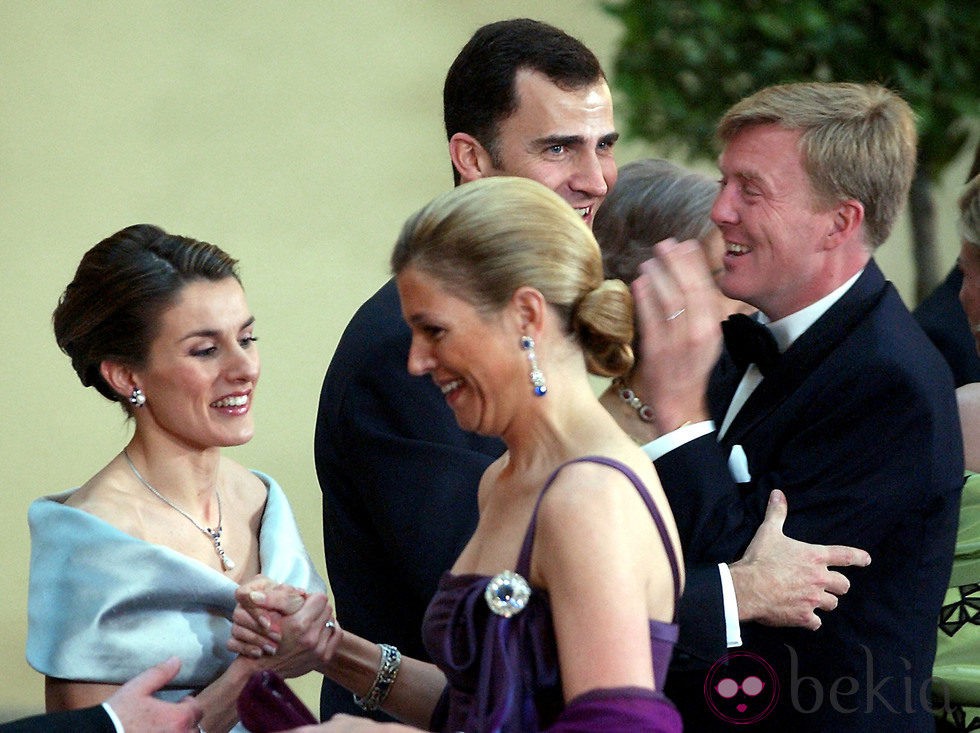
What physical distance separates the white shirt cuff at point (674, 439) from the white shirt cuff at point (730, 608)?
0.23 meters

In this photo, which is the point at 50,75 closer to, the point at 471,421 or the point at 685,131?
the point at 685,131

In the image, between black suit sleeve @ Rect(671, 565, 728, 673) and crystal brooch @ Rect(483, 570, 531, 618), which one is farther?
black suit sleeve @ Rect(671, 565, 728, 673)

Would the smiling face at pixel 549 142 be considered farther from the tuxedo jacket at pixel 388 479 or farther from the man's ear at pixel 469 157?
the tuxedo jacket at pixel 388 479

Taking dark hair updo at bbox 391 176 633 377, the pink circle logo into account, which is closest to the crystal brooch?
dark hair updo at bbox 391 176 633 377

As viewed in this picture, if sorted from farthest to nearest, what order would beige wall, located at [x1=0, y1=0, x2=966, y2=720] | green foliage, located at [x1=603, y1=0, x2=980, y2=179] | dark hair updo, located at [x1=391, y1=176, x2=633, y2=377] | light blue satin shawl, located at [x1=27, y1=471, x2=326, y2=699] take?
green foliage, located at [x1=603, y1=0, x2=980, y2=179] < beige wall, located at [x1=0, y1=0, x2=966, y2=720] < light blue satin shawl, located at [x1=27, y1=471, x2=326, y2=699] < dark hair updo, located at [x1=391, y1=176, x2=633, y2=377]

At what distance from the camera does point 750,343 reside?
2.70 metres

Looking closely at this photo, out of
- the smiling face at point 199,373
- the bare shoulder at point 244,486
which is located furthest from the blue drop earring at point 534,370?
the bare shoulder at point 244,486

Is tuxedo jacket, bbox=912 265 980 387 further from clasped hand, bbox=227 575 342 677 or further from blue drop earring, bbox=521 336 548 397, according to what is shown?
blue drop earring, bbox=521 336 548 397

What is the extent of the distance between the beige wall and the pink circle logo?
9.62 ft

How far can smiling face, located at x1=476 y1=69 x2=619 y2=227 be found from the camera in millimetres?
2787

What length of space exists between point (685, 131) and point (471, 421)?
11.6ft

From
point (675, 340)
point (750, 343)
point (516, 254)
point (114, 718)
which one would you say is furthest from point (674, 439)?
point (114, 718)

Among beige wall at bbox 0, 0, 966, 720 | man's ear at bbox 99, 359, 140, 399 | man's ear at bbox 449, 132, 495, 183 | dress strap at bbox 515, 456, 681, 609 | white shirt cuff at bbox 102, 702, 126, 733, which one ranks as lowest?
white shirt cuff at bbox 102, 702, 126, 733

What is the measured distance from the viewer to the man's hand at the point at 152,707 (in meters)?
2.41
